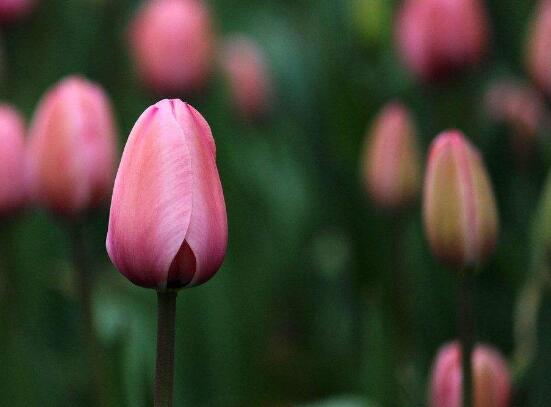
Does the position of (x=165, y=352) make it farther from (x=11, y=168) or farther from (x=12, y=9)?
(x=12, y=9)

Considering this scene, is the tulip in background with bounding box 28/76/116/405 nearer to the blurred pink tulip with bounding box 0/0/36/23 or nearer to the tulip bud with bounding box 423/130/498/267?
the tulip bud with bounding box 423/130/498/267

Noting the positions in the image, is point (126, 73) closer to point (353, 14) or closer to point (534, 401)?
point (353, 14)

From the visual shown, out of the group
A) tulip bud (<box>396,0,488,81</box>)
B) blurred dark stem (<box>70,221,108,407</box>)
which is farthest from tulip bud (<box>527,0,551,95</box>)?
blurred dark stem (<box>70,221,108,407</box>)

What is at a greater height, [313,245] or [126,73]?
[126,73]

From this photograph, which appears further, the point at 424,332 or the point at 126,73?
the point at 126,73

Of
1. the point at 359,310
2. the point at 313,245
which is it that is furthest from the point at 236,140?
the point at 359,310

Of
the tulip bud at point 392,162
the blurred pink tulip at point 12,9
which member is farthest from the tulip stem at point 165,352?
Answer: the blurred pink tulip at point 12,9
